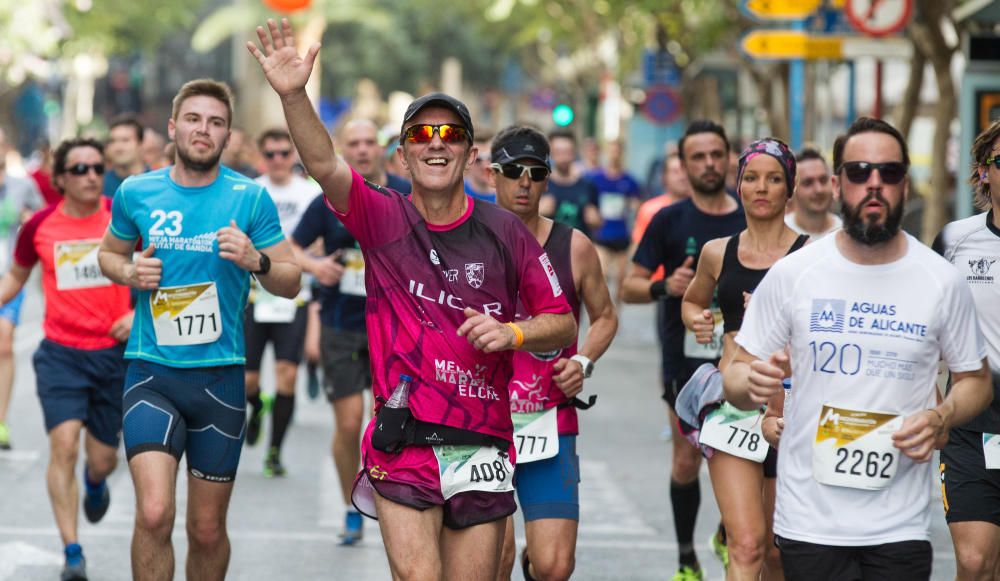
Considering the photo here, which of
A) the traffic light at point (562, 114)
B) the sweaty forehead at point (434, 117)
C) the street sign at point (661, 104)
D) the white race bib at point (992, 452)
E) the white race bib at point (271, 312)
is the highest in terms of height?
the street sign at point (661, 104)

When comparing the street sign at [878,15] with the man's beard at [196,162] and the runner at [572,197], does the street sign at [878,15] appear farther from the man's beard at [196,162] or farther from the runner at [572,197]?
the man's beard at [196,162]

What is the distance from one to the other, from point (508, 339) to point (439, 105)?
76 cm

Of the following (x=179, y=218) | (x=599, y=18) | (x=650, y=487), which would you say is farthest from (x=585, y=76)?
(x=179, y=218)

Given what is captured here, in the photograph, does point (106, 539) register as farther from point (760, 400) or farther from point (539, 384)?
point (760, 400)

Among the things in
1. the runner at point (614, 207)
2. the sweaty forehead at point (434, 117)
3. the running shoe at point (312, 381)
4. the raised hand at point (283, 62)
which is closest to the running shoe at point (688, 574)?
the sweaty forehead at point (434, 117)

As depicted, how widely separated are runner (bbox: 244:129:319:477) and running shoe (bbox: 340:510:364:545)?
1.99m

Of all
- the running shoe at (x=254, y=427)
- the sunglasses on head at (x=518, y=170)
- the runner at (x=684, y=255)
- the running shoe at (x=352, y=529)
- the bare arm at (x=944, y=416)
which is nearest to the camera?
the bare arm at (x=944, y=416)

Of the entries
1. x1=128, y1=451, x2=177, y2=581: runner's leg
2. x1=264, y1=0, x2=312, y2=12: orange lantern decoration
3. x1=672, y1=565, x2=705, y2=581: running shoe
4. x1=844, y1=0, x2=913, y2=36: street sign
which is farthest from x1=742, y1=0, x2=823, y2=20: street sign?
x1=264, y1=0, x2=312, y2=12: orange lantern decoration

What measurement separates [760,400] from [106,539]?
515 cm

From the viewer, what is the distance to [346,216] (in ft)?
17.5

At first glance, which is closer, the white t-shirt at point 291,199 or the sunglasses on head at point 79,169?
the sunglasses on head at point 79,169

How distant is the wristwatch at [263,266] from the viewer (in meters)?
6.81

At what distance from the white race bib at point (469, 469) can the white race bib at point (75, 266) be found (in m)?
3.72

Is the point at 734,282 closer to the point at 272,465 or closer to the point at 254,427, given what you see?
the point at 272,465
